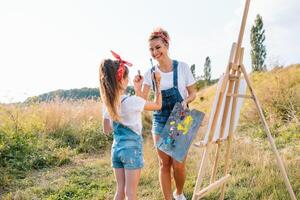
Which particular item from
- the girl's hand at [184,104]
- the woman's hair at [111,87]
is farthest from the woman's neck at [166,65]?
the woman's hair at [111,87]

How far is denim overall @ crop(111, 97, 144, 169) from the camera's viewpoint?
9.20 ft

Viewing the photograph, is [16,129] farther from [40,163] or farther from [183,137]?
[183,137]

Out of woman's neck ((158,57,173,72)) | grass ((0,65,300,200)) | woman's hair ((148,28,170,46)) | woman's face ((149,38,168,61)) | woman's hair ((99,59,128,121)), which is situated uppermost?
woman's hair ((148,28,170,46))

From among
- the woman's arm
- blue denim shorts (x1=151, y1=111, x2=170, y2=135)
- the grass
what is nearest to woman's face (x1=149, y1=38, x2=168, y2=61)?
the woman's arm

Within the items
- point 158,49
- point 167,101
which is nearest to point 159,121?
point 167,101

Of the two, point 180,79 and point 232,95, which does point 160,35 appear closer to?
point 180,79

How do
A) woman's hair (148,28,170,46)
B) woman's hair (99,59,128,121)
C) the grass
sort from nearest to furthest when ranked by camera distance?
1. woman's hair (99,59,128,121)
2. woman's hair (148,28,170,46)
3. the grass

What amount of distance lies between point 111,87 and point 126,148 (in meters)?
0.45

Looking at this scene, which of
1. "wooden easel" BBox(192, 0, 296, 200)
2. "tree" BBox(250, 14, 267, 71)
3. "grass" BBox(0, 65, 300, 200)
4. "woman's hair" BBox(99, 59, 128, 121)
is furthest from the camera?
"tree" BBox(250, 14, 267, 71)

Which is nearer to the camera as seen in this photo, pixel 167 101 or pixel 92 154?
pixel 167 101

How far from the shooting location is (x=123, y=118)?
9.31ft

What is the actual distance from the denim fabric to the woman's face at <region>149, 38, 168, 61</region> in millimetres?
815

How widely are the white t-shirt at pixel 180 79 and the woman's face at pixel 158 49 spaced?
5.6 inches

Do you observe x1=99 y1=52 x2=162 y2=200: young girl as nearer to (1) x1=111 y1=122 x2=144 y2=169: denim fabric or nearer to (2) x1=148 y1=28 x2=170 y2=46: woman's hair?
(1) x1=111 y1=122 x2=144 y2=169: denim fabric
